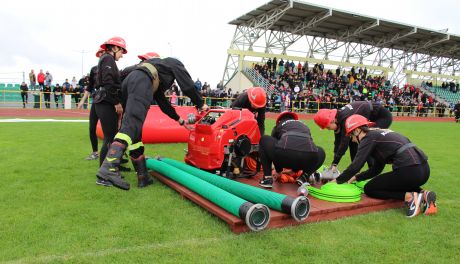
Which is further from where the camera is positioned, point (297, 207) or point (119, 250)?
point (297, 207)

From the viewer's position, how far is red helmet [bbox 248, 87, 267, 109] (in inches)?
223

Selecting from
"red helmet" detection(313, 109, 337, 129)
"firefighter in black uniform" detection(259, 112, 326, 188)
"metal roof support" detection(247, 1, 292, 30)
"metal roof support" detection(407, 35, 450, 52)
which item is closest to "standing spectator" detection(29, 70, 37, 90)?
"metal roof support" detection(247, 1, 292, 30)

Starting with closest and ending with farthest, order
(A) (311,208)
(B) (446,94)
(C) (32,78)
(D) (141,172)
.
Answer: (A) (311,208)
(D) (141,172)
(C) (32,78)
(B) (446,94)

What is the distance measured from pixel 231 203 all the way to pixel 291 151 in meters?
1.44

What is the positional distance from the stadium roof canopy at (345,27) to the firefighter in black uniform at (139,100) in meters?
27.6

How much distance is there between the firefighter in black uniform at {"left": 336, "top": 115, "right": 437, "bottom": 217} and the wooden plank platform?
0.18 meters

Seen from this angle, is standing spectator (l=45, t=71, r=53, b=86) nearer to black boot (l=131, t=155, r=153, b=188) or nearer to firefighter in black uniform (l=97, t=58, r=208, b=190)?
firefighter in black uniform (l=97, t=58, r=208, b=190)

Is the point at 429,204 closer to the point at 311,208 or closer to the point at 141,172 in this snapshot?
the point at 311,208

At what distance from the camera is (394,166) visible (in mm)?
4363

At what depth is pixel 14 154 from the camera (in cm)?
698

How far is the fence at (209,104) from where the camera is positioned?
74.2ft

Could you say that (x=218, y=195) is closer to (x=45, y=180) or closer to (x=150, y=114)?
(x=45, y=180)

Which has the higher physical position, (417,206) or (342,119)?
(342,119)

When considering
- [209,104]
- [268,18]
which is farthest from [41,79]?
[268,18]
